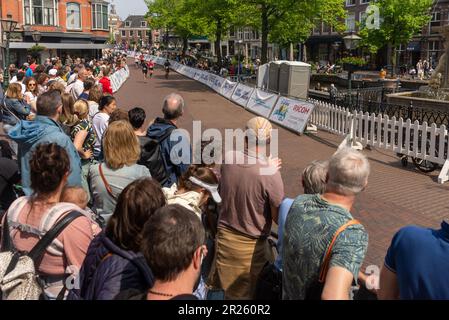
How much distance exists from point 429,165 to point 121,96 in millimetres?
18986

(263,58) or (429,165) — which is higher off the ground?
(263,58)

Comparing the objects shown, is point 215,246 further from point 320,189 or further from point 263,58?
point 263,58

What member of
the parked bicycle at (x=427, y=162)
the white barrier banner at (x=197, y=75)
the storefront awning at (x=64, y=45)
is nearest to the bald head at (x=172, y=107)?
the parked bicycle at (x=427, y=162)

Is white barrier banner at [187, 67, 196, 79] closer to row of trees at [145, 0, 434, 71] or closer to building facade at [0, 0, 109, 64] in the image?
row of trees at [145, 0, 434, 71]

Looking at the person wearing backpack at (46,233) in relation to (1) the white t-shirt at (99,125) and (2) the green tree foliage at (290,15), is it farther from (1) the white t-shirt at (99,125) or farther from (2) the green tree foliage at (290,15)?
(2) the green tree foliage at (290,15)

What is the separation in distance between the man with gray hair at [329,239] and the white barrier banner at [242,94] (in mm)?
18810

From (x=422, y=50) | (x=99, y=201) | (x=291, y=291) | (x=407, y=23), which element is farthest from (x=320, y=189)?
(x=422, y=50)

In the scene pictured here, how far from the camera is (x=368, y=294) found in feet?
9.19

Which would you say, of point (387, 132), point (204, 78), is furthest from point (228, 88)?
point (387, 132)

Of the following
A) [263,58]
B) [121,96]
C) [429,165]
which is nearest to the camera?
[429,165]

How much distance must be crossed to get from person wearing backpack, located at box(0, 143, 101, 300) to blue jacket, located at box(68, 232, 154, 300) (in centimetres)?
29

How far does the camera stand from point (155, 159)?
4926 mm

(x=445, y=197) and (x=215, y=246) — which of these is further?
(x=445, y=197)

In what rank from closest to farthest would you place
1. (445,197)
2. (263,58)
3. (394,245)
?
1. (394,245)
2. (445,197)
3. (263,58)
